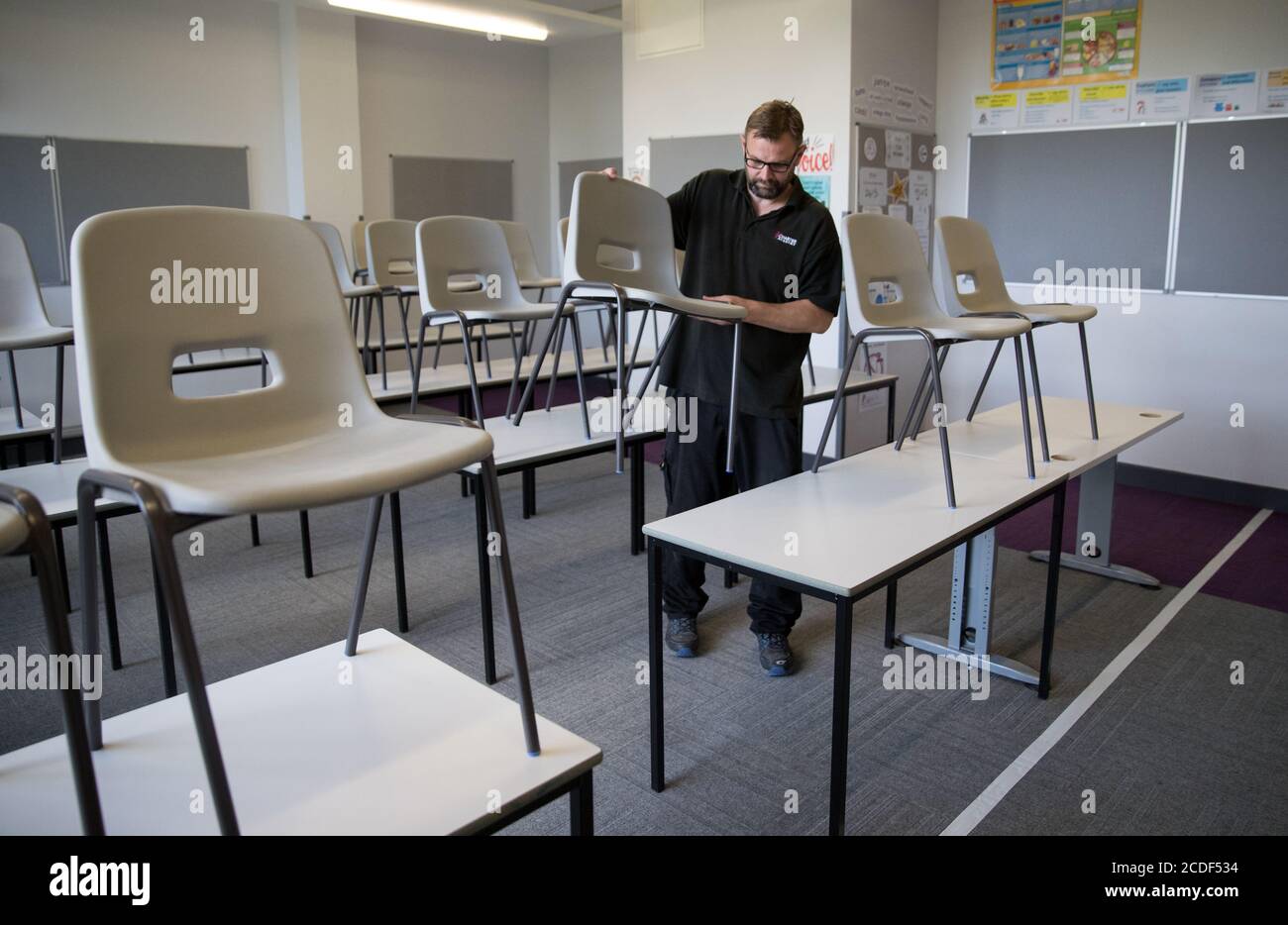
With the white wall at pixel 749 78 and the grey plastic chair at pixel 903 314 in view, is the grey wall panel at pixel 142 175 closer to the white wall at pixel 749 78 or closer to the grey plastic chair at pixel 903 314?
the white wall at pixel 749 78

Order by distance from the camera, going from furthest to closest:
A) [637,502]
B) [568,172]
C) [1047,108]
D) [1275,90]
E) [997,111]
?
1. [568,172]
2. [997,111]
3. [1047,108]
4. [1275,90]
5. [637,502]

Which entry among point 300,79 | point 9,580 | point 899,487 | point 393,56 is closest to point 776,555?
point 899,487

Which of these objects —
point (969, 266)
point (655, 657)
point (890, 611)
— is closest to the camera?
point (655, 657)

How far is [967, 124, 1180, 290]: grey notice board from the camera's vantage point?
4.35 m

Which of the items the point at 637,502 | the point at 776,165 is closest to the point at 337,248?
the point at 637,502

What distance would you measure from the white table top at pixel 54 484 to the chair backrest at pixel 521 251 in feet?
8.93

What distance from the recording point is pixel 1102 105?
441cm

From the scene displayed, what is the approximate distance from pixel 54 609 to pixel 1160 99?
15.6 feet

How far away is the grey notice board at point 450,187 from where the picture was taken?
706 cm

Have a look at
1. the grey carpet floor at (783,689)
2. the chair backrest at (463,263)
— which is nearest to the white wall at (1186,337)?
the grey carpet floor at (783,689)

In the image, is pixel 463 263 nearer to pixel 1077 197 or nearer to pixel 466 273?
pixel 466 273

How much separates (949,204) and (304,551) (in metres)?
3.69

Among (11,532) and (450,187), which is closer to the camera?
(11,532)

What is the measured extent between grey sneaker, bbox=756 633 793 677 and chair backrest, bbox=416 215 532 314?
4.76 ft
